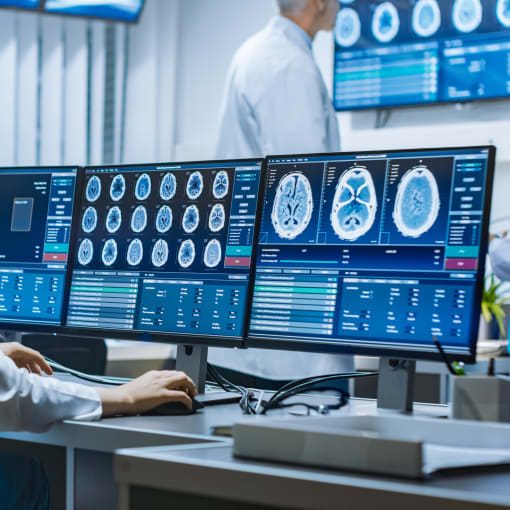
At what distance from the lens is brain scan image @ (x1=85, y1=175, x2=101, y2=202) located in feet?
5.59

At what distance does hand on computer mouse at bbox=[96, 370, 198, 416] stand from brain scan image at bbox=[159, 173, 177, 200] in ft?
1.30

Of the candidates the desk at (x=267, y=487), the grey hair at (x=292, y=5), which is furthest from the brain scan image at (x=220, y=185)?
the grey hair at (x=292, y=5)

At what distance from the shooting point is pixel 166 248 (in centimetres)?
160

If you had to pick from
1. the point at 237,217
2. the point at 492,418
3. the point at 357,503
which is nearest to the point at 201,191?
the point at 237,217

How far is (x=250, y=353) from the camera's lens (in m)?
2.01

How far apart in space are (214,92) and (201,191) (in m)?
3.02

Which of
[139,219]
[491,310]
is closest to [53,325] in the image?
[139,219]

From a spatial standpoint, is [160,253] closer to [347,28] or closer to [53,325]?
[53,325]

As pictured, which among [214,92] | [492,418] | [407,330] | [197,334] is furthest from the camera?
[214,92]

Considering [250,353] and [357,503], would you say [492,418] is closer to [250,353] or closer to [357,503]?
[357,503]

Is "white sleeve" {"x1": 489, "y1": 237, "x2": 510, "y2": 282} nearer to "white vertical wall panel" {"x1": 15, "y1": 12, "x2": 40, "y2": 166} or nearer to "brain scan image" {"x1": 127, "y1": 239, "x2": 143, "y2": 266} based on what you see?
"brain scan image" {"x1": 127, "y1": 239, "x2": 143, "y2": 266}

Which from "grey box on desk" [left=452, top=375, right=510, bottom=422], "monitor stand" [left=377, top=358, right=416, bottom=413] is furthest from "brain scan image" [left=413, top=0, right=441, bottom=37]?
"grey box on desk" [left=452, top=375, right=510, bottom=422]

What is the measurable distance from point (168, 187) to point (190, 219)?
8cm

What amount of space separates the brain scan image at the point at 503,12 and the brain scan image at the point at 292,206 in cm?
249
